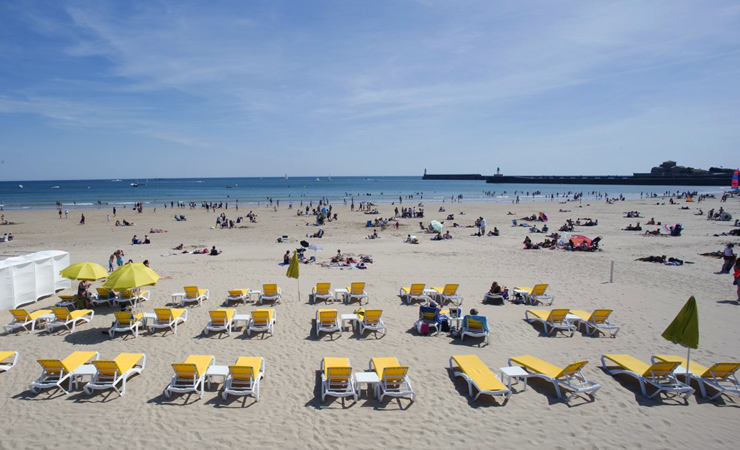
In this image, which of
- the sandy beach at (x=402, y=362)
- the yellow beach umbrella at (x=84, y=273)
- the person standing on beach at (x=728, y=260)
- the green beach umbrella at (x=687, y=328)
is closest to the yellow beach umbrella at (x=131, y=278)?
the sandy beach at (x=402, y=362)

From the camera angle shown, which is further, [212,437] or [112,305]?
[112,305]

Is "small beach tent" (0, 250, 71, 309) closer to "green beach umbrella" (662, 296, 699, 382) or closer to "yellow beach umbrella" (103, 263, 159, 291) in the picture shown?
"yellow beach umbrella" (103, 263, 159, 291)

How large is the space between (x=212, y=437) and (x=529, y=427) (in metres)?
4.47

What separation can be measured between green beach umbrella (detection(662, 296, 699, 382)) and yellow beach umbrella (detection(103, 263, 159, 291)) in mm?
10643

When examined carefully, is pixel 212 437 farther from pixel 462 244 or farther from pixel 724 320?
pixel 462 244

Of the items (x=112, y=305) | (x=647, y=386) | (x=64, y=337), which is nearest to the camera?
(x=647, y=386)

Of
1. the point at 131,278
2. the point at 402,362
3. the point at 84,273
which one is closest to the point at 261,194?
the point at 84,273

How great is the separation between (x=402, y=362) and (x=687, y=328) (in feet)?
15.5

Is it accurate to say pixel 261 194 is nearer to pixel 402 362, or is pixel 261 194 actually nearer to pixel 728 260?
pixel 728 260

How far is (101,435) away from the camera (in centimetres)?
534

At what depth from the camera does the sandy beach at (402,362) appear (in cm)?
541

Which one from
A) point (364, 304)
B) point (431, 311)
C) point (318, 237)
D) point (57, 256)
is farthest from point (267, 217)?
point (431, 311)

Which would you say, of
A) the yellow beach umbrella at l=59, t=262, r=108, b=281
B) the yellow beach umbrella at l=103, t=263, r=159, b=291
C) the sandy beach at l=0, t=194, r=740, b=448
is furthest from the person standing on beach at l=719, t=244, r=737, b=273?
the yellow beach umbrella at l=59, t=262, r=108, b=281

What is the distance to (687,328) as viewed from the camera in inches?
242
